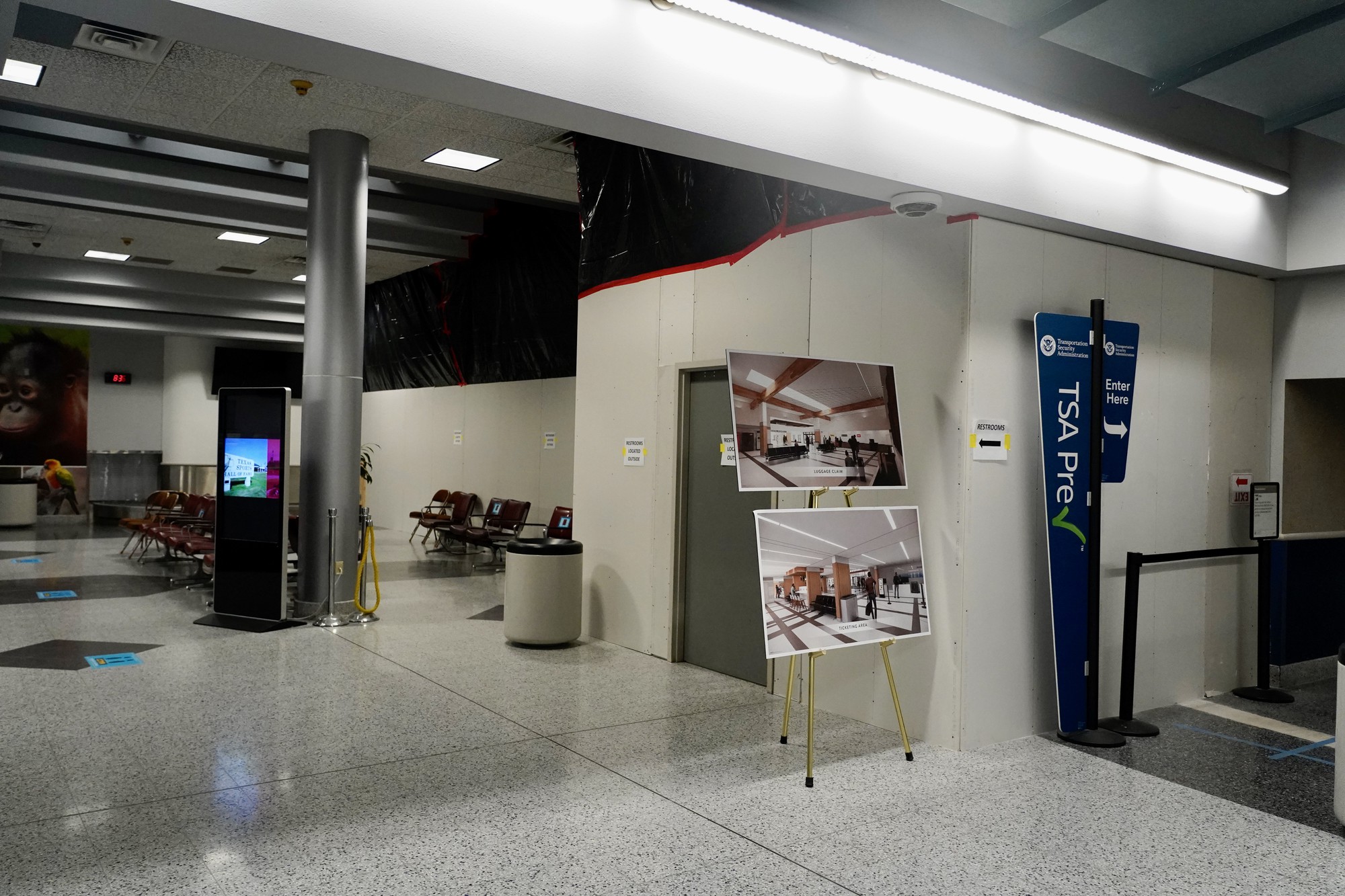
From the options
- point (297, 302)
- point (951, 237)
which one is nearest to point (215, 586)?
Answer: point (951, 237)

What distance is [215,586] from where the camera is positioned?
7867mm

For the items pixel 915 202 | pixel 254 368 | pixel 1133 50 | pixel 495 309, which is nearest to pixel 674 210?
pixel 915 202

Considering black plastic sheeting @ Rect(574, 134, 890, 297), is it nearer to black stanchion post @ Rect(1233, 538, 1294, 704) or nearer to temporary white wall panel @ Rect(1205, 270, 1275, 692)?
temporary white wall panel @ Rect(1205, 270, 1275, 692)

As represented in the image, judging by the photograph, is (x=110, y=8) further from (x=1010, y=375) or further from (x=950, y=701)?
(x=950, y=701)

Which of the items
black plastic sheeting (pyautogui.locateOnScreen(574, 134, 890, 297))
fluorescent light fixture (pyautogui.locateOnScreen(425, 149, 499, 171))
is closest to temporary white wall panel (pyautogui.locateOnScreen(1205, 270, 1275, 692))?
black plastic sheeting (pyautogui.locateOnScreen(574, 134, 890, 297))

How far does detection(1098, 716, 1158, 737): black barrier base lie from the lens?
5.20 m

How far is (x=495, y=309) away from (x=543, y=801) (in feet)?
28.4

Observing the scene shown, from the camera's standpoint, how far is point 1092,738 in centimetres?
495

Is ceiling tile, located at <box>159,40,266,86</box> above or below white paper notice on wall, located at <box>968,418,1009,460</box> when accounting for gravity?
above

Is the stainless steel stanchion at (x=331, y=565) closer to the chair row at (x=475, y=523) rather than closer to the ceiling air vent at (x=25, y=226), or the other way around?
the chair row at (x=475, y=523)

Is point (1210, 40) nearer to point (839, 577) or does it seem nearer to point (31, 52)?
point (839, 577)

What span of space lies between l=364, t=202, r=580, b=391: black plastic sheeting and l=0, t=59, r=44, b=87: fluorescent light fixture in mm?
5065

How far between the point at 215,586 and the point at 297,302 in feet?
32.1

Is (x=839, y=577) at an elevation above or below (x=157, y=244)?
below
